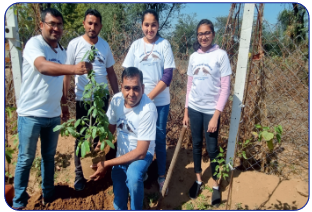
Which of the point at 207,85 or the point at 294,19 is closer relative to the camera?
the point at 207,85

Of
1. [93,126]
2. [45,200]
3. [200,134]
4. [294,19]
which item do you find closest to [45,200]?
[45,200]

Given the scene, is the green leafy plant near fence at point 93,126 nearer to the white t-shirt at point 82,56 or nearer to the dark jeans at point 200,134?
the white t-shirt at point 82,56

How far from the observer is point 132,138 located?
2.02 m

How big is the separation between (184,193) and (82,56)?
1.89 meters

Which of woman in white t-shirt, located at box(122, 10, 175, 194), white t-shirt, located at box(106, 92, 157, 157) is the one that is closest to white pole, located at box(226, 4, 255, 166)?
woman in white t-shirt, located at box(122, 10, 175, 194)

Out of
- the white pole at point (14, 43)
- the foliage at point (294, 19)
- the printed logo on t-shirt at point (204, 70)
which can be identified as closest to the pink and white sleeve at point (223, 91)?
the printed logo on t-shirt at point (204, 70)

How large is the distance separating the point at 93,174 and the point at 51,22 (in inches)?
52.4

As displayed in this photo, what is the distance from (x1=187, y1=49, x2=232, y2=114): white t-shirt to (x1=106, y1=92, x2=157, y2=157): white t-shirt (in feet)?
1.74

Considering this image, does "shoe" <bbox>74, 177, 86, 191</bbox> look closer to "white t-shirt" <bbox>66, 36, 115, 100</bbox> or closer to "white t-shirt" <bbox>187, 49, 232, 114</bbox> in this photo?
"white t-shirt" <bbox>66, 36, 115, 100</bbox>

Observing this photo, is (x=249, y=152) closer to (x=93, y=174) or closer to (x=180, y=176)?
(x=180, y=176)

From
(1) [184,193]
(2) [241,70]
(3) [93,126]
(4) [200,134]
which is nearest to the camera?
(3) [93,126]

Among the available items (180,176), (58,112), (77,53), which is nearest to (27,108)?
(58,112)

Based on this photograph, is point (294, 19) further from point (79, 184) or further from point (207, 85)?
point (79, 184)

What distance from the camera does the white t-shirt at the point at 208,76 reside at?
2.16 metres
